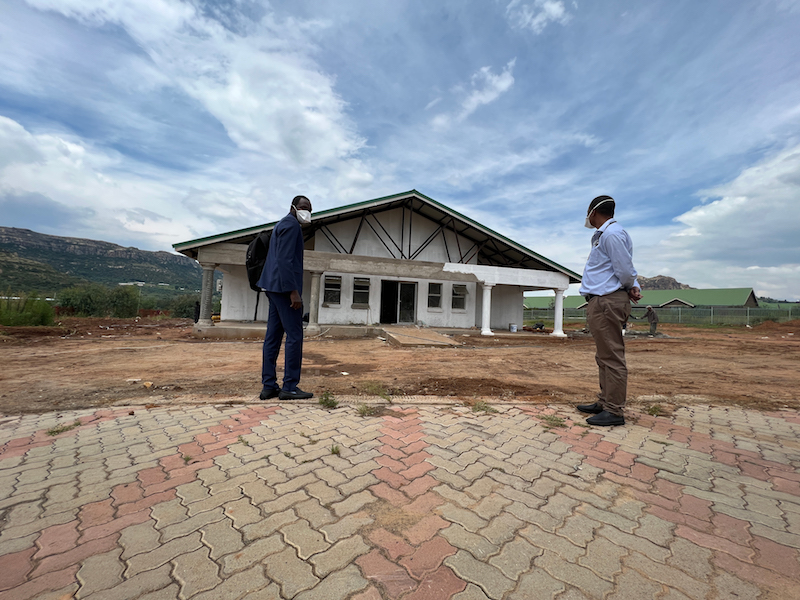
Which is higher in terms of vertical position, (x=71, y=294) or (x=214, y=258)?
(x=214, y=258)

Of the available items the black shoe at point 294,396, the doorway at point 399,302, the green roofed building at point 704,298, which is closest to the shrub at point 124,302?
the doorway at point 399,302

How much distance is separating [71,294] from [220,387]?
24.6 m

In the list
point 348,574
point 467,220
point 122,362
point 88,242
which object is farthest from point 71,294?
point 88,242

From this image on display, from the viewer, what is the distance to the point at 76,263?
63.8m

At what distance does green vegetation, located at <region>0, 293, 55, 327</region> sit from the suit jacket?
14.7 m

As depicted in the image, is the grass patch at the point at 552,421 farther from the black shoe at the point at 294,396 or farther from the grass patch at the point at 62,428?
the grass patch at the point at 62,428

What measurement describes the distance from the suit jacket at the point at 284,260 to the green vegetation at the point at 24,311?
1465cm

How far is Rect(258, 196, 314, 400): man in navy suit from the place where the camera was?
12.5ft

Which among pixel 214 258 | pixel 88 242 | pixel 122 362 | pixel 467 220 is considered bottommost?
pixel 122 362

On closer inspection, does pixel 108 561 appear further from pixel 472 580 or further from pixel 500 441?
pixel 500 441

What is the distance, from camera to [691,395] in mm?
4762

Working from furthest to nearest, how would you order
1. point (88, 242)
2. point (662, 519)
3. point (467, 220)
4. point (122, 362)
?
point (88, 242), point (467, 220), point (122, 362), point (662, 519)

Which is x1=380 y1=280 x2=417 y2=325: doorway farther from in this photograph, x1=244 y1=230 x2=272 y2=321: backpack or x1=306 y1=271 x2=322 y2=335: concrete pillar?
x1=244 y1=230 x2=272 y2=321: backpack

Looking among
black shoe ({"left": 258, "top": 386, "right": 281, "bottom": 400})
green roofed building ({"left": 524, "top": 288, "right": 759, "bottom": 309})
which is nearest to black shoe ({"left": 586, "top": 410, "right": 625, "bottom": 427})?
black shoe ({"left": 258, "top": 386, "right": 281, "bottom": 400})
